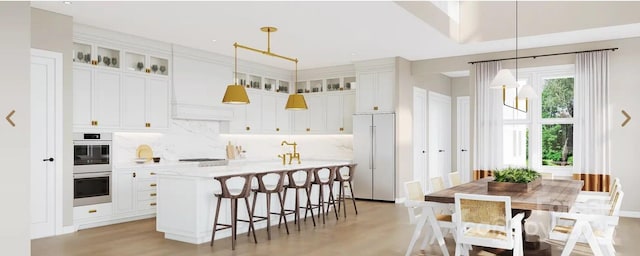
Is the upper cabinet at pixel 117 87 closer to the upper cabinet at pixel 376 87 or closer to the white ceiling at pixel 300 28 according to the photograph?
the white ceiling at pixel 300 28

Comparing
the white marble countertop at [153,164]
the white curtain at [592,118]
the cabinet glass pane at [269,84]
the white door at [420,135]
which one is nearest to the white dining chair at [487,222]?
the white curtain at [592,118]

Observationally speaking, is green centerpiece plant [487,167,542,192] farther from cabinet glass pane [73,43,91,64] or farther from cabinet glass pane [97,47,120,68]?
cabinet glass pane [73,43,91,64]

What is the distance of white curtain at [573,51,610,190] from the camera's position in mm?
7254

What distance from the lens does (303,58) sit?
8852 mm

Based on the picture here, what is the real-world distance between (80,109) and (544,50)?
7.24 m

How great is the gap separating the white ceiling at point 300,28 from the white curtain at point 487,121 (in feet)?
1.41

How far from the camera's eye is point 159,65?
7500 millimetres

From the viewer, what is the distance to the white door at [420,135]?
950 centimetres

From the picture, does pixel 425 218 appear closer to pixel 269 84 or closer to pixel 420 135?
pixel 420 135

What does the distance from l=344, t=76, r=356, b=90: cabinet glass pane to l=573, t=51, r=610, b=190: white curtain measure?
4.06 m

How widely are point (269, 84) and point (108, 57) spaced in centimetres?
371

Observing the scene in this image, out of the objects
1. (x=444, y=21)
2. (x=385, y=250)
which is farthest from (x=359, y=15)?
(x=385, y=250)

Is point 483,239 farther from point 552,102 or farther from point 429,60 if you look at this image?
point 429,60

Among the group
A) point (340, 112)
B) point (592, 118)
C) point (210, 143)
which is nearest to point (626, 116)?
point (592, 118)
